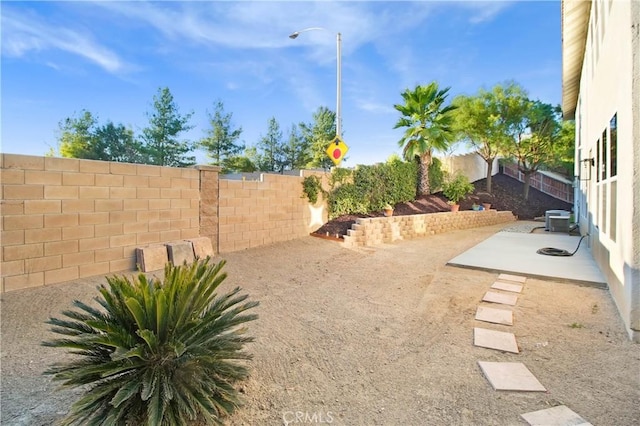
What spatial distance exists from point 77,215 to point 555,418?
20.1ft

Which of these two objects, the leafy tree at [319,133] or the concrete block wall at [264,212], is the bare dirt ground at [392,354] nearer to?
the concrete block wall at [264,212]

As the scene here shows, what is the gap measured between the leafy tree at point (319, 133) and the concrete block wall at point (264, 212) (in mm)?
16325

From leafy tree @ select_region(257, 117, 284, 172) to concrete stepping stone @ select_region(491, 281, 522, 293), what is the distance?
72.2 ft

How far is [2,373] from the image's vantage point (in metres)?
2.48

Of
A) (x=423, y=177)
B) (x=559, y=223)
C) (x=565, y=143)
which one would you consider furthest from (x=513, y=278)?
(x=565, y=143)

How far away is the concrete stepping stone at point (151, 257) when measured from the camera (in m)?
5.35

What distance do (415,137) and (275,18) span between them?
6.80 meters

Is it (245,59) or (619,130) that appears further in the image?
(245,59)

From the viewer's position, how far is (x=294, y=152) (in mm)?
26344

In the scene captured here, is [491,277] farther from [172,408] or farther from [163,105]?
[163,105]

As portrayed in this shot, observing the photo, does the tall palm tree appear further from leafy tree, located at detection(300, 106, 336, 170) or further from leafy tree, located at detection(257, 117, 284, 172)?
A: leafy tree, located at detection(257, 117, 284, 172)

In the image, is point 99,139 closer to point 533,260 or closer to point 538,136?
point 533,260

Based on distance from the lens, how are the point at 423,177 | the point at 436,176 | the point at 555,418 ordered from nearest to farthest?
the point at 555,418 < the point at 423,177 < the point at 436,176

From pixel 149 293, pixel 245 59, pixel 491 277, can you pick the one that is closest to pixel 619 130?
pixel 491 277
